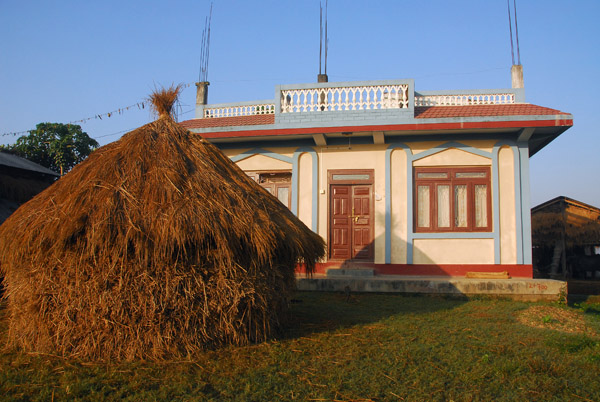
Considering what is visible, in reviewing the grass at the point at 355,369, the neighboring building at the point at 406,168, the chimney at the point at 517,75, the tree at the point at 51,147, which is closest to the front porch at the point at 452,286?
the neighboring building at the point at 406,168

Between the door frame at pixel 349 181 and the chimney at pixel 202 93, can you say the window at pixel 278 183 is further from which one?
the chimney at pixel 202 93

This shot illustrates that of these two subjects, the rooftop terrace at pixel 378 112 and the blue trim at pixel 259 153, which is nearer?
the rooftop terrace at pixel 378 112

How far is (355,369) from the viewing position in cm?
415

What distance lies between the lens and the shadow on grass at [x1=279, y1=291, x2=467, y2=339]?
6.00 metres

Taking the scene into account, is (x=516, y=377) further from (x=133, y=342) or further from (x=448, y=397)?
(x=133, y=342)

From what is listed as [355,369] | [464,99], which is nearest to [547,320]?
[355,369]

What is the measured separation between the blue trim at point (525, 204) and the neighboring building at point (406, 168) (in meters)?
0.02

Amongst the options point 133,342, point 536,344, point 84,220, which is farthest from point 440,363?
point 84,220

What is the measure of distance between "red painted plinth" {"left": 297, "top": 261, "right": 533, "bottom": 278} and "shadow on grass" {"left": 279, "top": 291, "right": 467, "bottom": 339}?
4.40ft

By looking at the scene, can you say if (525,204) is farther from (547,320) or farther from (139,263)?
(139,263)

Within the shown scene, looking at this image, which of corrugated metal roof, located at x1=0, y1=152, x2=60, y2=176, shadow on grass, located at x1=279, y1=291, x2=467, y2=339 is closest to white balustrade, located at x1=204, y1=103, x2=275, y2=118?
shadow on grass, located at x1=279, y1=291, x2=467, y2=339

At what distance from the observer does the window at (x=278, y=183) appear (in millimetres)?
11305

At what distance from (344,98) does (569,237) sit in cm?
849

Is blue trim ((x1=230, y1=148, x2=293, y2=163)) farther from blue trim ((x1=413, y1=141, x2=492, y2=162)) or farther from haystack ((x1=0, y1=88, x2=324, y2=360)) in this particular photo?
haystack ((x1=0, y1=88, x2=324, y2=360))
